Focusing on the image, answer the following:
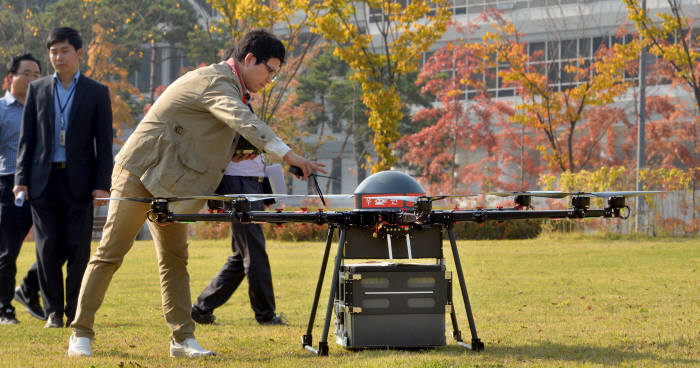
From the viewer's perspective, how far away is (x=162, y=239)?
5.77 m

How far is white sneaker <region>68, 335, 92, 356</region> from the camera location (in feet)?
18.5

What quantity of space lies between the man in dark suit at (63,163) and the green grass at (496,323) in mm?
472

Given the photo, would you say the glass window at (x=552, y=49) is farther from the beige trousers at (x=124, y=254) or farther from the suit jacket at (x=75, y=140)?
the beige trousers at (x=124, y=254)

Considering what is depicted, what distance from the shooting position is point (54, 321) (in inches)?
291

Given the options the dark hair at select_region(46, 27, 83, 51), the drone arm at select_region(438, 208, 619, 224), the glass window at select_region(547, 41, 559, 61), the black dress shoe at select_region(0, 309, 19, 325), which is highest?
the glass window at select_region(547, 41, 559, 61)

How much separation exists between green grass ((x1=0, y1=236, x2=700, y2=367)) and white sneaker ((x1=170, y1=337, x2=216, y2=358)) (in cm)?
8

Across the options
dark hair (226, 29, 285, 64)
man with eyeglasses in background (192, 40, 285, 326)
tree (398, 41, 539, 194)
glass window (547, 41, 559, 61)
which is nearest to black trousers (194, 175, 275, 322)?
man with eyeglasses in background (192, 40, 285, 326)

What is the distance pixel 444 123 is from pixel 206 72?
96.6ft

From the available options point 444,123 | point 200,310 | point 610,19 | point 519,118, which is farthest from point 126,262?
point 610,19

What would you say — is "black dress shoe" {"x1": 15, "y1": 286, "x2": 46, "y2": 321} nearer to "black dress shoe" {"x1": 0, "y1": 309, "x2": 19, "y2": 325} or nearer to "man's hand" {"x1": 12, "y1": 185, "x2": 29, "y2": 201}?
"black dress shoe" {"x1": 0, "y1": 309, "x2": 19, "y2": 325}

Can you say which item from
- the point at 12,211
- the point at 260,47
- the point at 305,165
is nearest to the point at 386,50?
the point at 12,211

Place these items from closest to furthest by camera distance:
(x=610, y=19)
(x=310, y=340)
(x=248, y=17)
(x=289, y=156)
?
(x=289, y=156), (x=310, y=340), (x=248, y=17), (x=610, y=19)

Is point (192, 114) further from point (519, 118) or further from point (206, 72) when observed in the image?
point (519, 118)

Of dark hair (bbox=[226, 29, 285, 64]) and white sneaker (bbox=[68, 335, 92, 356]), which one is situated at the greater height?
dark hair (bbox=[226, 29, 285, 64])
